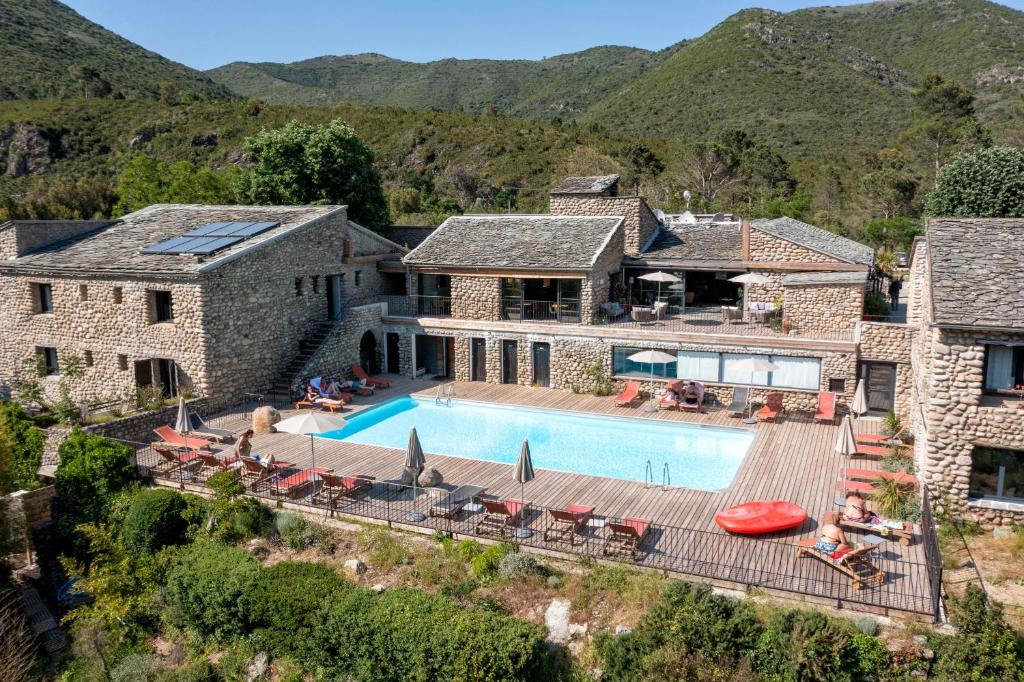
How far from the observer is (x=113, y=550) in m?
16.1

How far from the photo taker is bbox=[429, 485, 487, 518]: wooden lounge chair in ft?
50.9

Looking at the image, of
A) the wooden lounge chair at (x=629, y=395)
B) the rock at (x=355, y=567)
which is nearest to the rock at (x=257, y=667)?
the rock at (x=355, y=567)

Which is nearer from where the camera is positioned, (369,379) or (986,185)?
(369,379)

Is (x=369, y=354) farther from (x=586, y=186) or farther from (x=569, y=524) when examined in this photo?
(x=569, y=524)

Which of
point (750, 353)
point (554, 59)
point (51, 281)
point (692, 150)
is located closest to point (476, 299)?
point (750, 353)

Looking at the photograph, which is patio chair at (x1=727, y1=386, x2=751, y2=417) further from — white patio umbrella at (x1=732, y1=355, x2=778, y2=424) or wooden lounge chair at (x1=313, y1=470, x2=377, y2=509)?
wooden lounge chair at (x1=313, y1=470, x2=377, y2=509)

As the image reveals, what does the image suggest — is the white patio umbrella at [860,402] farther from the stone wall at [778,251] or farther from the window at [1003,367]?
the stone wall at [778,251]

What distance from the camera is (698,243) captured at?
30000mm

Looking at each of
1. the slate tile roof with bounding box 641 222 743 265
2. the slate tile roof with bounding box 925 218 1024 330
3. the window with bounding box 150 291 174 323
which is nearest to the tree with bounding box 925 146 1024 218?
the slate tile roof with bounding box 641 222 743 265

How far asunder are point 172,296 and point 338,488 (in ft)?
33.1

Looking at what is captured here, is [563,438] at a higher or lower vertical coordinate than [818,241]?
lower

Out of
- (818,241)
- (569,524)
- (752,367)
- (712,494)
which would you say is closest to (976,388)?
(712,494)

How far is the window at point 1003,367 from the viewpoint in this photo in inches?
583

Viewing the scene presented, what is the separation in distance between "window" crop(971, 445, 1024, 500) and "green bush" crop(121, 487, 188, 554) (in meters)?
17.6
